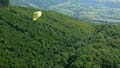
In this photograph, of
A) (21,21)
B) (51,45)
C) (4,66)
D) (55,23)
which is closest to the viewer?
(4,66)

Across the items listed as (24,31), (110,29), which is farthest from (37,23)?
(110,29)

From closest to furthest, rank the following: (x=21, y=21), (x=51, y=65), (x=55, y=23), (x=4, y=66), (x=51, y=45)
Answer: (x=4, y=66), (x=51, y=65), (x=51, y=45), (x=21, y=21), (x=55, y=23)

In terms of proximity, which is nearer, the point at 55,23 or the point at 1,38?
the point at 1,38

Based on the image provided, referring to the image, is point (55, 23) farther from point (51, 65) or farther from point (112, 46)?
point (51, 65)

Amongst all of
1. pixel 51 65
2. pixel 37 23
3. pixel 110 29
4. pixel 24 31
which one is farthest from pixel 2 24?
pixel 110 29

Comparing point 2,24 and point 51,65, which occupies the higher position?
point 2,24

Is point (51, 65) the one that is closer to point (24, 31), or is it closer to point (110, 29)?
point (24, 31)
